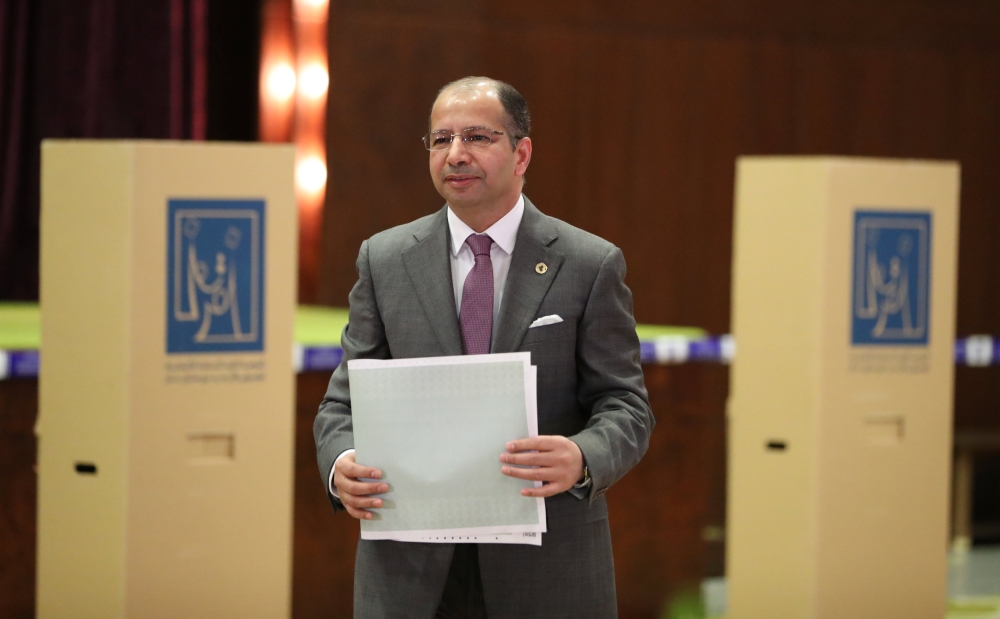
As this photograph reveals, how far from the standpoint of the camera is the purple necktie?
6.01 ft

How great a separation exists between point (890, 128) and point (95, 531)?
481 cm

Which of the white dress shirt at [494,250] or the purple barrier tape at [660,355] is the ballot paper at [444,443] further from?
the purple barrier tape at [660,355]

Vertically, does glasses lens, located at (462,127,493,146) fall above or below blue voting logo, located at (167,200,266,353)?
above

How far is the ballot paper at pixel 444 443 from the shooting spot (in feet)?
5.60

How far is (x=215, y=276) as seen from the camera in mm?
2887

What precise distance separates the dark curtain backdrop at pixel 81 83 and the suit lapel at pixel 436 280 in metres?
3.90

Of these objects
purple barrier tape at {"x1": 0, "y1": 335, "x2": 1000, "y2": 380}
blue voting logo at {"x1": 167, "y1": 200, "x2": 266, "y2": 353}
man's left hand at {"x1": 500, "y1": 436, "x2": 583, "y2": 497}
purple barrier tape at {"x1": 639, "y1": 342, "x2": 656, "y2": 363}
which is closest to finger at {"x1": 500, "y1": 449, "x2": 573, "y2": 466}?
man's left hand at {"x1": 500, "y1": 436, "x2": 583, "y2": 497}

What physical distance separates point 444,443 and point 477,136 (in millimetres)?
429

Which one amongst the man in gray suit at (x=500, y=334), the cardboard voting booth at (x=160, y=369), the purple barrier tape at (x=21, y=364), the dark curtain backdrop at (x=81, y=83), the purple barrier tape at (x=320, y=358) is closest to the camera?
the man in gray suit at (x=500, y=334)

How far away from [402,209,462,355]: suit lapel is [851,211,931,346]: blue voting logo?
2032 millimetres

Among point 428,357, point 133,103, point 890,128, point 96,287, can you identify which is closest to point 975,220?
point 890,128

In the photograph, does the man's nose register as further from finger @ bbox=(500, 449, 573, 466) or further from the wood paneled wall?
the wood paneled wall

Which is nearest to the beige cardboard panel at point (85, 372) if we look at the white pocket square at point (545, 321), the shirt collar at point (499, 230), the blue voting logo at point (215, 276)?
the blue voting logo at point (215, 276)

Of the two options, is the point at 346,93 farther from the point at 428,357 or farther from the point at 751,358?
the point at 428,357
